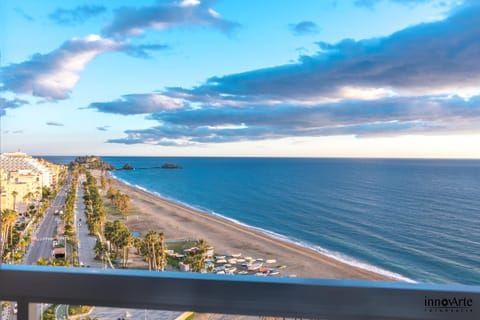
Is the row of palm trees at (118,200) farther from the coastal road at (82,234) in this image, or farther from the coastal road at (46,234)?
the coastal road at (46,234)

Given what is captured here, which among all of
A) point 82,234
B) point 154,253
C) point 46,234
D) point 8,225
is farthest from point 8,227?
point 82,234

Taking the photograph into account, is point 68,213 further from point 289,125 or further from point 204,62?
point 289,125

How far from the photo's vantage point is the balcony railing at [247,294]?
2.09ft

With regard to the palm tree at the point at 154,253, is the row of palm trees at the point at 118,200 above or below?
above

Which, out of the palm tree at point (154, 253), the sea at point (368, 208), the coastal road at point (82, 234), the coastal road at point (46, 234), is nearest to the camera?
the coastal road at point (46, 234)

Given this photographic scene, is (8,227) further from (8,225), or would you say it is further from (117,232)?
(117,232)

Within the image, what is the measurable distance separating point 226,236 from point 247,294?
358 cm

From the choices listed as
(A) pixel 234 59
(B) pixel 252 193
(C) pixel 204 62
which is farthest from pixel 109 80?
(B) pixel 252 193

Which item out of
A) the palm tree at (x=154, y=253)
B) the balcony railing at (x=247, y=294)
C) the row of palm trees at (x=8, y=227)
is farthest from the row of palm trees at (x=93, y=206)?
the balcony railing at (x=247, y=294)

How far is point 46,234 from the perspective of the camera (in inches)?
65.6

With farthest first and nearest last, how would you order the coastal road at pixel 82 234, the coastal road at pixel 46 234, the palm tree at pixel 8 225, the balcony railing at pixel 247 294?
the coastal road at pixel 82 234, the coastal road at pixel 46 234, the palm tree at pixel 8 225, the balcony railing at pixel 247 294

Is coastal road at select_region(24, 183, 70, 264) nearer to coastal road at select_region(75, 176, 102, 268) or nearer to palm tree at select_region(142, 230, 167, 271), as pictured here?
coastal road at select_region(75, 176, 102, 268)

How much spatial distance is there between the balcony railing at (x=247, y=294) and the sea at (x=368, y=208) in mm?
207

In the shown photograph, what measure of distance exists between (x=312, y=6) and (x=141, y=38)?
727 mm
